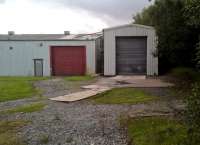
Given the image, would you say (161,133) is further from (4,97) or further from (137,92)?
(4,97)

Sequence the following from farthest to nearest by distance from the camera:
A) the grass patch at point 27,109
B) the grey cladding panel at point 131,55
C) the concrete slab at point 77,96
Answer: the grey cladding panel at point 131,55
the concrete slab at point 77,96
the grass patch at point 27,109

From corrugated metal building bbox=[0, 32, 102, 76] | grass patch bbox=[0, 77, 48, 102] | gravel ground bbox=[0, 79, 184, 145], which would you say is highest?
corrugated metal building bbox=[0, 32, 102, 76]

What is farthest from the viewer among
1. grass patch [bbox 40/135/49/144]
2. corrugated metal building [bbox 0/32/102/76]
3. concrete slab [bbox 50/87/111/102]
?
corrugated metal building [bbox 0/32/102/76]

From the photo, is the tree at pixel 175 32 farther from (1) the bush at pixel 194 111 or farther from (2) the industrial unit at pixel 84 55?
(1) the bush at pixel 194 111

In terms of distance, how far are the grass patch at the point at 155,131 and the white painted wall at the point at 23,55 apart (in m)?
16.1

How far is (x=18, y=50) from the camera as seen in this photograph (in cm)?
2478

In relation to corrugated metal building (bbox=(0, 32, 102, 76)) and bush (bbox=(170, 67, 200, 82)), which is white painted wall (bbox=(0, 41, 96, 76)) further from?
bush (bbox=(170, 67, 200, 82))

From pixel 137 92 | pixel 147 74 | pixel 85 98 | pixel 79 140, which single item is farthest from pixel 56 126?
pixel 147 74

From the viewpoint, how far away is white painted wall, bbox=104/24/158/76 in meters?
21.6

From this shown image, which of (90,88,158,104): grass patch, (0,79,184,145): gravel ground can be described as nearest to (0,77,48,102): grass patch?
(0,79,184,145): gravel ground

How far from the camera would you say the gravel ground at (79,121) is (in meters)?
7.27

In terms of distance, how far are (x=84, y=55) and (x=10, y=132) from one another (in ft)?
52.8

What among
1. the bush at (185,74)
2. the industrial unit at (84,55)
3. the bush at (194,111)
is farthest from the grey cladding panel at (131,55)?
the bush at (194,111)

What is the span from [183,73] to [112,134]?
11.5 m
